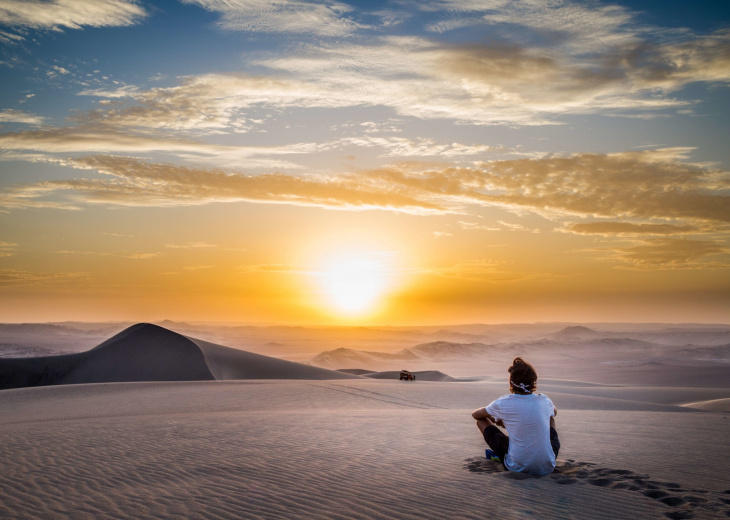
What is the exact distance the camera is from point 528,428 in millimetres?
6258

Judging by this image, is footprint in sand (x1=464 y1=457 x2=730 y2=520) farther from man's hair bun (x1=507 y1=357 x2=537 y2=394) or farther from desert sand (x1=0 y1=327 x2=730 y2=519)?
man's hair bun (x1=507 y1=357 x2=537 y2=394)

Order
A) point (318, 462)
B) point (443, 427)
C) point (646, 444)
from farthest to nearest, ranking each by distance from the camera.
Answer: point (443, 427) → point (646, 444) → point (318, 462)

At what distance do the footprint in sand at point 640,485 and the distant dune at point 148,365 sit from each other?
95.7 feet

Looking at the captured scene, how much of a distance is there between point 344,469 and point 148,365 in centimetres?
3157

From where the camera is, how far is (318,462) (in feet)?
24.8

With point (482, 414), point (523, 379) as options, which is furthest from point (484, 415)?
point (523, 379)

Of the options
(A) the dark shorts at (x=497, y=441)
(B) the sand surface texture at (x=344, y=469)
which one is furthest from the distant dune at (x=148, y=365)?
(A) the dark shorts at (x=497, y=441)

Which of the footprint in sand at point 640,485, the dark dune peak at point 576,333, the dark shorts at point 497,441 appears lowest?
the dark dune peak at point 576,333

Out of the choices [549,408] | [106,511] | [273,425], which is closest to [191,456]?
[106,511]

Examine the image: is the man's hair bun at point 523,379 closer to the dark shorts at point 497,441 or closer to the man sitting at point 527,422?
the man sitting at point 527,422

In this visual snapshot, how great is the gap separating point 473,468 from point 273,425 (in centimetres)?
548

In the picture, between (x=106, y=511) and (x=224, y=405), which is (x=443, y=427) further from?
(x=224, y=405)

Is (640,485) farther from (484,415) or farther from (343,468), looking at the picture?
(343,468)

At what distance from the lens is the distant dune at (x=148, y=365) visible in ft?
114
